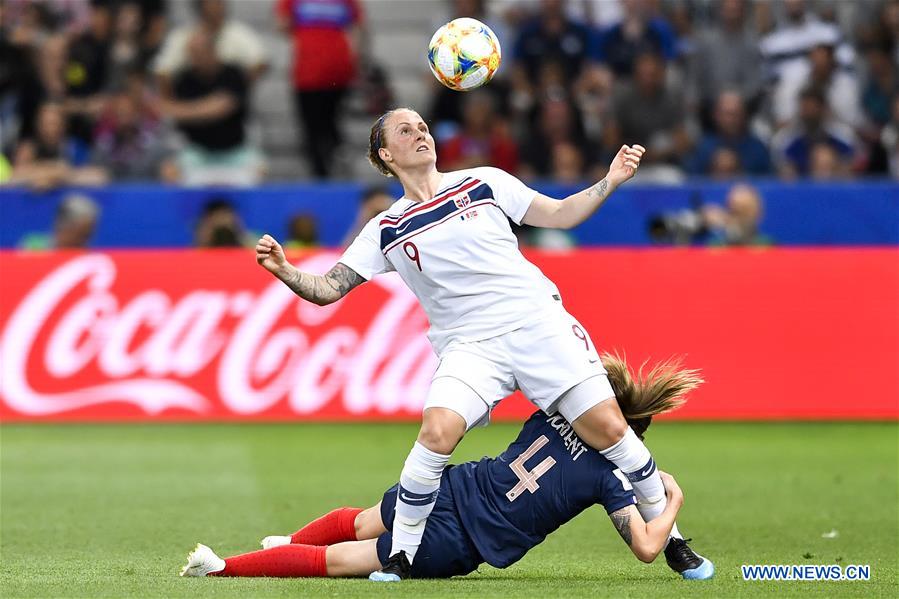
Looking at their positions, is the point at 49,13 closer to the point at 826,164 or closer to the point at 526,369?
the point at 826,164

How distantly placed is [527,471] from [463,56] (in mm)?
2366

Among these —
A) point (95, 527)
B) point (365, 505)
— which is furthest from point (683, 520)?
point (95, 527)

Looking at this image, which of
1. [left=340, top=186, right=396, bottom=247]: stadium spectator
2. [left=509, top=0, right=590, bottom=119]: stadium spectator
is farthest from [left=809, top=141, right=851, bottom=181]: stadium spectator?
[left=340, top=186, right=396, bottom=247]: stadium spectator

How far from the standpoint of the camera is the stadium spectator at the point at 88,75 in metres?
18.3

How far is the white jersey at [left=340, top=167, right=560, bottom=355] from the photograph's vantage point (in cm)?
758

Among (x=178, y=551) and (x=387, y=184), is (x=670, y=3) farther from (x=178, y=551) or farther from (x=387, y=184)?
(x=178, y=551)

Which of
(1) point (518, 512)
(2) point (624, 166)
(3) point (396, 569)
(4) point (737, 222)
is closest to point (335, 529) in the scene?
(3) point (396, 569)

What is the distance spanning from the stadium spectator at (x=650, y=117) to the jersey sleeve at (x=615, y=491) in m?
10.9

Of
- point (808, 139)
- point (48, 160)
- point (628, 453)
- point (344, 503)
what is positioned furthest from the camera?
point (808, 139)

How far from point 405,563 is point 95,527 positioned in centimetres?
287

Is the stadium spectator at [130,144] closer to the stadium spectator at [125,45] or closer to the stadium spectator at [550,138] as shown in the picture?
the stadium spectator at [125,45]

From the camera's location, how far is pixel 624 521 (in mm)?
7125

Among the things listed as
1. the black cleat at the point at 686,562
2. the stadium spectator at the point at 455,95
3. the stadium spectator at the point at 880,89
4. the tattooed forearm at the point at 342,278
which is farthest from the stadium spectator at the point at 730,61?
the black cleat at the point at 686,562

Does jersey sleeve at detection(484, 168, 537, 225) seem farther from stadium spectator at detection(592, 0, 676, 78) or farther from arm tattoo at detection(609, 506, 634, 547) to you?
stadium spectator at detection(592, 0, 676, 78)
